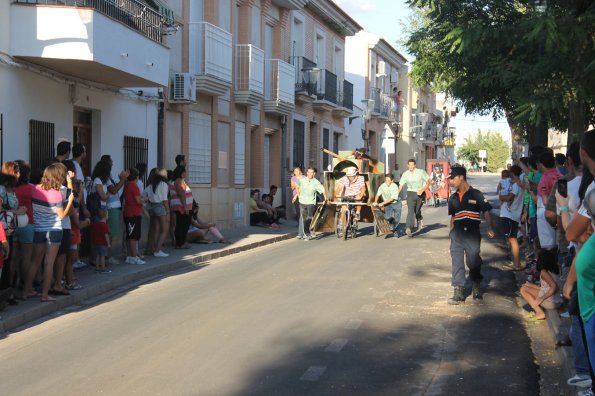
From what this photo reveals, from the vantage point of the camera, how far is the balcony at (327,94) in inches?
1206

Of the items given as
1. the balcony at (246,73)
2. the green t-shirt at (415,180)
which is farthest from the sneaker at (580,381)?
the balcony at (246,73)

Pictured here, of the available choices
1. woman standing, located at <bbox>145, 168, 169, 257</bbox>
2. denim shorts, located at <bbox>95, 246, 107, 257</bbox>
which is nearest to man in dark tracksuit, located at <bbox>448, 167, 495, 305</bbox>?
denim shorts, located at <bbox>95, 246, 107, 257</bbox>

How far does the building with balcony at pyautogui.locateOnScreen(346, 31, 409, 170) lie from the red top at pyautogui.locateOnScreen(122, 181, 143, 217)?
957 inches

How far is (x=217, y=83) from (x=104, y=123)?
4954 mm

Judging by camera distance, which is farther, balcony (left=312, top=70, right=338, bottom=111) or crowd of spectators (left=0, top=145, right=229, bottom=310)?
balcony (left=312, top=70, right=338, bottom=111)

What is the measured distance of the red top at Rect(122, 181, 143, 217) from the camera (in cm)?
1364

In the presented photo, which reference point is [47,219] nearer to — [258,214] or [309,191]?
[309,191]

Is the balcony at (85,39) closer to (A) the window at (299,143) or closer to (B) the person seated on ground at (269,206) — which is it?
(B) the person seated on ground at (269,206)

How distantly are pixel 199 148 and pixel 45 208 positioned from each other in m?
11.5

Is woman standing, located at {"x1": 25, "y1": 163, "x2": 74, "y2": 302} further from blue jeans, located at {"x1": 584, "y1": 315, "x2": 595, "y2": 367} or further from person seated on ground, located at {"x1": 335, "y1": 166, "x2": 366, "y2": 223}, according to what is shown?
person seated on ground, located at {"x1": 335, "y1": 166, "x2": 366, "y2": 223}

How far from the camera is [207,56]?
20.1 metres

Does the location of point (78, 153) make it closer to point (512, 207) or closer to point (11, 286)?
point (11, 286)

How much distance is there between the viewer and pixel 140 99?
58.5 ft

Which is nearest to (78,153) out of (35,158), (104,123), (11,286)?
(35,158)
